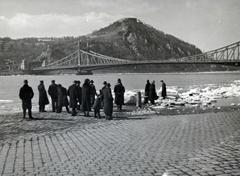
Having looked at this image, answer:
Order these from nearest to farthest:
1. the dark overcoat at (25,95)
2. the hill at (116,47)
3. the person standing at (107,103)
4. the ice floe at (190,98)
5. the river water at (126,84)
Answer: the person standing at (107,103) → the dark overcoat at (25,95) → the ice floe at (190,98) → the river water at (126,84) → the hill at (116,47)

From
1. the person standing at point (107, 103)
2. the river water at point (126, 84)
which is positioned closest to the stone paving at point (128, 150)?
the person standing at point (107, 103)

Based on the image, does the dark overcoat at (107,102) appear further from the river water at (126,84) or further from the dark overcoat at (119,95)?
the river water at (126,84)

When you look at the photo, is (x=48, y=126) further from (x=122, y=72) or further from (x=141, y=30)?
(x=141, y=30)

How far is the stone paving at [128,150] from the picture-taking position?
6.07m

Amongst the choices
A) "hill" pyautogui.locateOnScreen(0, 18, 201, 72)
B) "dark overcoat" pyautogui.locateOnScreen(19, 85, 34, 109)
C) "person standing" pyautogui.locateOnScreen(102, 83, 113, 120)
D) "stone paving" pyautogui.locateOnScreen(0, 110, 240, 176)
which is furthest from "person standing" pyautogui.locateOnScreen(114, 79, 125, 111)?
"hill" pyautogui.locateOnScreen(0, 18, 201, 72)

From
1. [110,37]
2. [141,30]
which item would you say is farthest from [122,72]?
[141,30]

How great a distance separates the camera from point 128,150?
7.51m

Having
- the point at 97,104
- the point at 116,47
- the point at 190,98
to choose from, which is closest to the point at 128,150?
the point at 97,104

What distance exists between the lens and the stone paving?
6073mm

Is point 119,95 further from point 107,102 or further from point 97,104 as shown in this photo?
point 107,102

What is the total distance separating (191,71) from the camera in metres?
130

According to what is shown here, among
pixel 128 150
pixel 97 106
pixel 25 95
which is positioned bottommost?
pixel 128 150

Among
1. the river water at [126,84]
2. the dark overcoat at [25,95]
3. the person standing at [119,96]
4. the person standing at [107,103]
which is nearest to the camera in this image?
the person standing at [107,103]

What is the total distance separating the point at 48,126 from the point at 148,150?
4927mm
